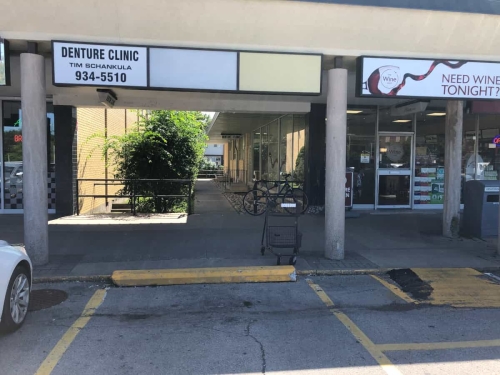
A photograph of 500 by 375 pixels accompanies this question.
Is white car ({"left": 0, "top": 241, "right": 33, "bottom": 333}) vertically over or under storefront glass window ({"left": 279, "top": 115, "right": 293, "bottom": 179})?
under

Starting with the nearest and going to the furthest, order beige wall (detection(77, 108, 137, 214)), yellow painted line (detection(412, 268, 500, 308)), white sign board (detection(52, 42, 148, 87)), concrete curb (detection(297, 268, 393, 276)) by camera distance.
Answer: yellow painted line (detection(412, 268, 500, 308)) → white sign board (detection(52, 42, 148, 87)) → concrete curb (detection(297, 268, 393, 276)) → beige wall (detection(77, 108, 137, 214))

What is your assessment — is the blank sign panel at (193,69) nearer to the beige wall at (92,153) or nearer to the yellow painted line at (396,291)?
the yellow painted line at (396,291)

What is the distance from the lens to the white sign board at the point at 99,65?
6.21 meters

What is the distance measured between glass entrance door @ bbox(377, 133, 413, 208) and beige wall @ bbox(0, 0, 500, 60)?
18.9 feet

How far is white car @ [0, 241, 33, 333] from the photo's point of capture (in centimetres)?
396

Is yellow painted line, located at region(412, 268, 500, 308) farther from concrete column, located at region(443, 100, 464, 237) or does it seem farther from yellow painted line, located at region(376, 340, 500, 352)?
concrete column, located at region(443, 100, 464, 237)

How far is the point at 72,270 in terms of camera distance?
6.27 m

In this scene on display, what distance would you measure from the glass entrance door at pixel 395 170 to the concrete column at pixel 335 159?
20.0ft

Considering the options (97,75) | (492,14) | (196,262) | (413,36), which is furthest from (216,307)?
(492,14)

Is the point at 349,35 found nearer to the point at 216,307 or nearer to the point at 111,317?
the point at 216,307

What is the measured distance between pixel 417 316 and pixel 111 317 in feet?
11.5

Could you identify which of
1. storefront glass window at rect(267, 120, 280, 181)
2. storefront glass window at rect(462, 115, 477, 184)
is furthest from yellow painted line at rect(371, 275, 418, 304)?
storefront glass window at rect(267, 120, 280, 181)

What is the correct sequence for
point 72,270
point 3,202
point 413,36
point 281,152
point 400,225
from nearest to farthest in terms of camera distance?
point 72,270
point 413,36
point 400,225
point 3,202
point 281,152

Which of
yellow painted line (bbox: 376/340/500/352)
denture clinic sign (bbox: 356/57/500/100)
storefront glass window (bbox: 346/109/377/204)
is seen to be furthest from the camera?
storefront glass window (bbox: 346/109/377/204)
